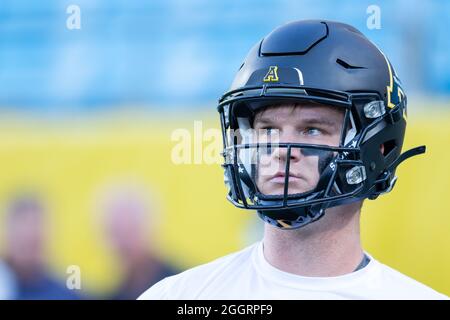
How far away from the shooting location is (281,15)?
2955 millimetres

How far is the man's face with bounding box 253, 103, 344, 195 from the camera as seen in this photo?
178 centimetres

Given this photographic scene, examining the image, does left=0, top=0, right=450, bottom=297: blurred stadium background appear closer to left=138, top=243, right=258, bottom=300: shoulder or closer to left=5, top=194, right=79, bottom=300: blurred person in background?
left=5, top=194, right=79, bottom=300: blurred person in background

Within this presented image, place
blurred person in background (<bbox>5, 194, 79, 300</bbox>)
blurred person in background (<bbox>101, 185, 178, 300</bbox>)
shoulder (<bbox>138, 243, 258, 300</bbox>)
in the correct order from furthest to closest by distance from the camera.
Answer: blurred person in background (<bbox>5, 194, 79, 300</bbox>) → blurred person in background (<bbox>101, 185, 178, 300</bbox>) → shoulder (<bbox>138, 243, 258, 300</bbox>)

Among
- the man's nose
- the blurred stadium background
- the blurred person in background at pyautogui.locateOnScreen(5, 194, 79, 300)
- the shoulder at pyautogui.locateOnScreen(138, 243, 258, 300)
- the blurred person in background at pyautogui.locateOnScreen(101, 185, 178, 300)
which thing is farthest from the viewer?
the blurred person in background at pyautogui.locateOnScreen(5, 194, 79, 300)

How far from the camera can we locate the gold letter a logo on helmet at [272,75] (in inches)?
72.4

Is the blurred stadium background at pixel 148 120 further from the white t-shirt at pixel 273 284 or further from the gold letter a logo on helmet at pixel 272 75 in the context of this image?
the gold letter a logo on helmet at pixel 272 75

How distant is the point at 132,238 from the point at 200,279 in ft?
3.39

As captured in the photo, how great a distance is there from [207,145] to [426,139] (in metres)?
0.84

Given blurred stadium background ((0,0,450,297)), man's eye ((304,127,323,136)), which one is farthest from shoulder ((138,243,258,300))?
blurred stadium background ((0,0,450,297))

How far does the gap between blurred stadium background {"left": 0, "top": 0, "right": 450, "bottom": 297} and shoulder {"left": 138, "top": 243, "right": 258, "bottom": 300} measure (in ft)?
2.79

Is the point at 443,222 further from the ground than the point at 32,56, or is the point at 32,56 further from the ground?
the point at 32,56

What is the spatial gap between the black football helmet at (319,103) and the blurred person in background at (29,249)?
4.48 feet
